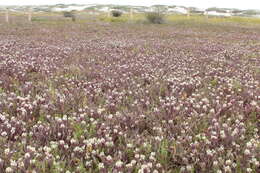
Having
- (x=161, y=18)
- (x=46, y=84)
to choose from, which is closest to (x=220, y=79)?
(x=46, y=84)

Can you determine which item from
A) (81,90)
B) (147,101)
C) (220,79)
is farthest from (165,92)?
(220,79)

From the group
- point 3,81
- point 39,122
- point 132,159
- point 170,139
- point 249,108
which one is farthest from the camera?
point 3,81

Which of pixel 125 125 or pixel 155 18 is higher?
pixel 155 18

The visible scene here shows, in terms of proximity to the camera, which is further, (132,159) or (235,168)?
(132,159)

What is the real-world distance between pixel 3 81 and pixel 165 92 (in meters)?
4.17

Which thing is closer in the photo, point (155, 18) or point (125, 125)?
point (125, 125)

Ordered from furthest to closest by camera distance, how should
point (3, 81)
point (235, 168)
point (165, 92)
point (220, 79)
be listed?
point (220, 79) → point (3, 81) → point (165, 92) → point (235, 168)

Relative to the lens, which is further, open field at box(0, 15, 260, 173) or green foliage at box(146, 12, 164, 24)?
green foliage at box(146, 12, 164, 24)

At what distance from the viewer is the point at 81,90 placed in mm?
8117

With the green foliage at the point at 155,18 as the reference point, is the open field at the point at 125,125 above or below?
below

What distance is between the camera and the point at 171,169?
4359mm

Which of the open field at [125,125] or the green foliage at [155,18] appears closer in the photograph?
the open field at [125,125]

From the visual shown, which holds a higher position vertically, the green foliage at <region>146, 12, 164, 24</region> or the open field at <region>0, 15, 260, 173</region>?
the green foliage at <region>146, 12, 164, 24</region>

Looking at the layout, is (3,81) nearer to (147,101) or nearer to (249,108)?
(147,101)
